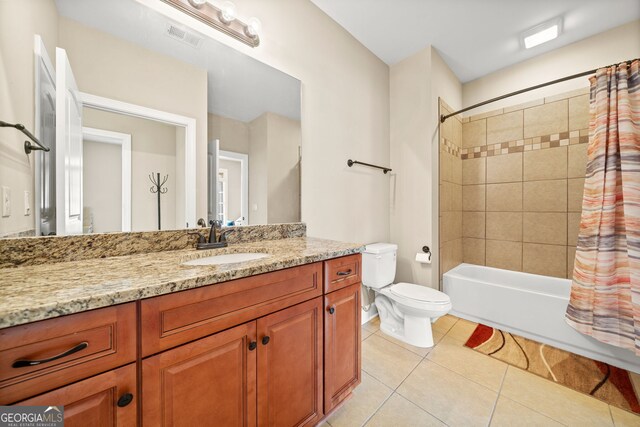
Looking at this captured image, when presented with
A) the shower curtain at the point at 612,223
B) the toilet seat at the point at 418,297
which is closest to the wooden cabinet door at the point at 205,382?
the toilet seat at the point at 418,297

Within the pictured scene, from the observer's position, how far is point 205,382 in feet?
2.46

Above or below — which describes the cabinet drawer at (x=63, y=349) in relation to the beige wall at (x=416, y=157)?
below

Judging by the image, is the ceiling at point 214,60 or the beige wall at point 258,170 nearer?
the ceiling at point 214,60

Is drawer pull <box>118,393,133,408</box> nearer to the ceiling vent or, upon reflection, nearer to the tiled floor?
the tiled floor

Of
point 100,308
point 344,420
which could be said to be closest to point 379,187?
point 344,420

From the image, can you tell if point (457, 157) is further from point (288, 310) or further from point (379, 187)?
point (288, 310)

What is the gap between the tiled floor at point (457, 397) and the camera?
1236 mm

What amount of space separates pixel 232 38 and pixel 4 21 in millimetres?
907

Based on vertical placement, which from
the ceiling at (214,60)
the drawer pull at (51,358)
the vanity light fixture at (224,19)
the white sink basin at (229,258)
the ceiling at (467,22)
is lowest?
the drawer pull at (51,358)

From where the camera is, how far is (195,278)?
0.69 metres

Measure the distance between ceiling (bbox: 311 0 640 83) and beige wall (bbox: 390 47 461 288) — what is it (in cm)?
20

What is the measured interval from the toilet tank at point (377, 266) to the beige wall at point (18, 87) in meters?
1.90

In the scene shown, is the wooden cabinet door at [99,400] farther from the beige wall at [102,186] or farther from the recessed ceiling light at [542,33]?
the recessed ceiling light at [542,33]

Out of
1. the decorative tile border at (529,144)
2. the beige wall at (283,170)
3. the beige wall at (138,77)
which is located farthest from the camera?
the decorative tile border at (529,144)
